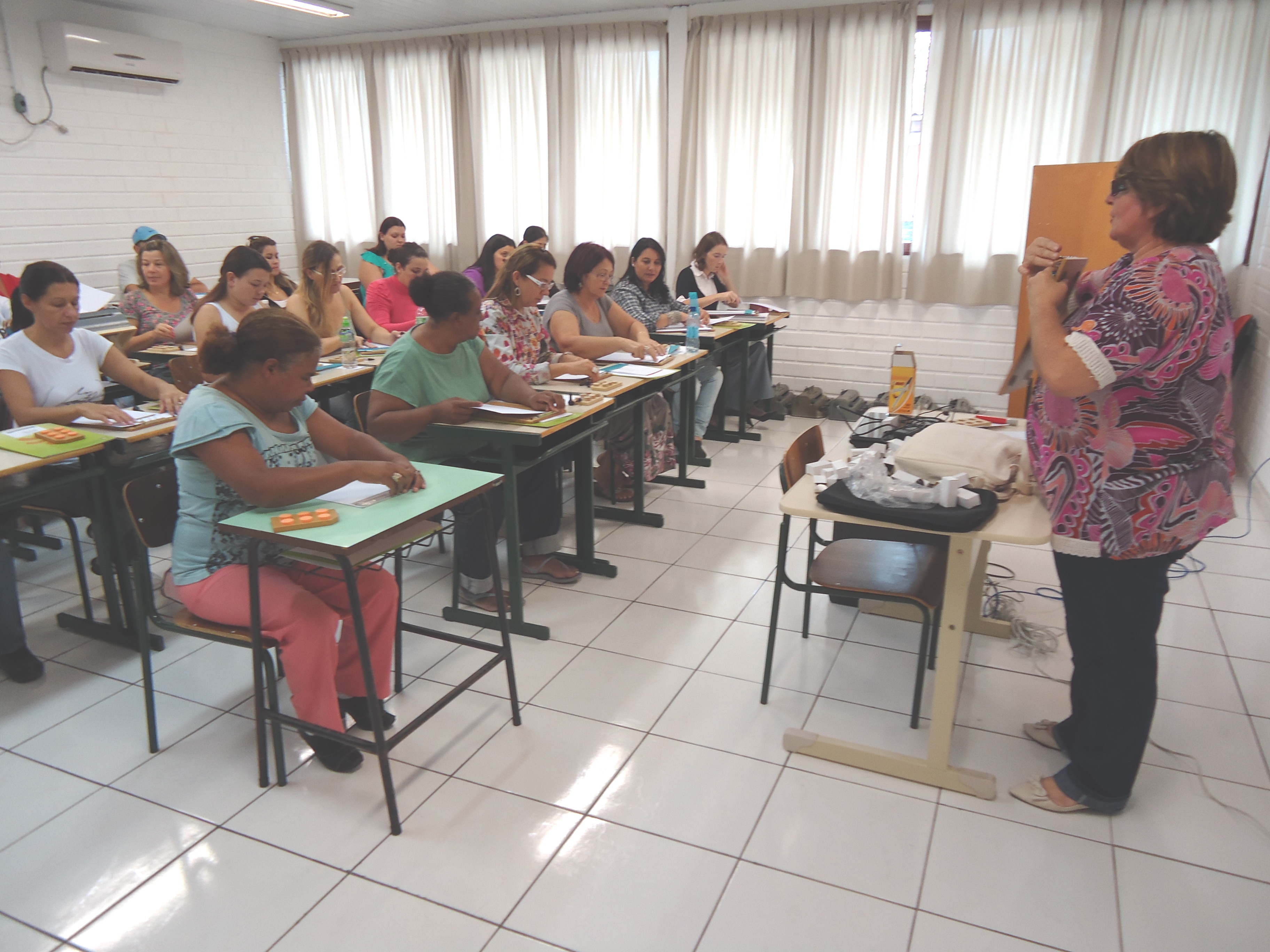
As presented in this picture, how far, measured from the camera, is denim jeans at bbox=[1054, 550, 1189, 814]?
1.87m

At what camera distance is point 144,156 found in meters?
6.51

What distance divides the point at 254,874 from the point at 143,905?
0.22 m

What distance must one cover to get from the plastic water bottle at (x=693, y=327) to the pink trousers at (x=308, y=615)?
8.16ft

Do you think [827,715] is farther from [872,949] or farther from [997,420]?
[997,420]

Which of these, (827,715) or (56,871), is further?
(827,715)

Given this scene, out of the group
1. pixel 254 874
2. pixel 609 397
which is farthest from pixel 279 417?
pixel 609 397

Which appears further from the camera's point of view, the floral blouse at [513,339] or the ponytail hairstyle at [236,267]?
the ponytail hairstyle at [236,267]

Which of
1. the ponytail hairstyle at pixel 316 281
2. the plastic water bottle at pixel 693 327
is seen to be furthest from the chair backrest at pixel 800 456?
the ponytail hairstyle at pixel 316 281

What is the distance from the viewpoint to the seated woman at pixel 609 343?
3998 millimetres

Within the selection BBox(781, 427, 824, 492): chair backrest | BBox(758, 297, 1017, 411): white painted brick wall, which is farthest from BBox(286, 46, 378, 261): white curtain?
BBox(781, 427, 824, 492): chair backrest

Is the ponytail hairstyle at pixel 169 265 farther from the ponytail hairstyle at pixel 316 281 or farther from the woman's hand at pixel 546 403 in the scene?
the woman's hand at pixel 546 403

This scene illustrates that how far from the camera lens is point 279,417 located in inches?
88.7

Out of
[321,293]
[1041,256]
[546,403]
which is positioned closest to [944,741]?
[1041,256]

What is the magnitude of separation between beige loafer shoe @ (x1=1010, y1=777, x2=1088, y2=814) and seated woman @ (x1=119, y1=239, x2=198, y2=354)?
4.36 meters
